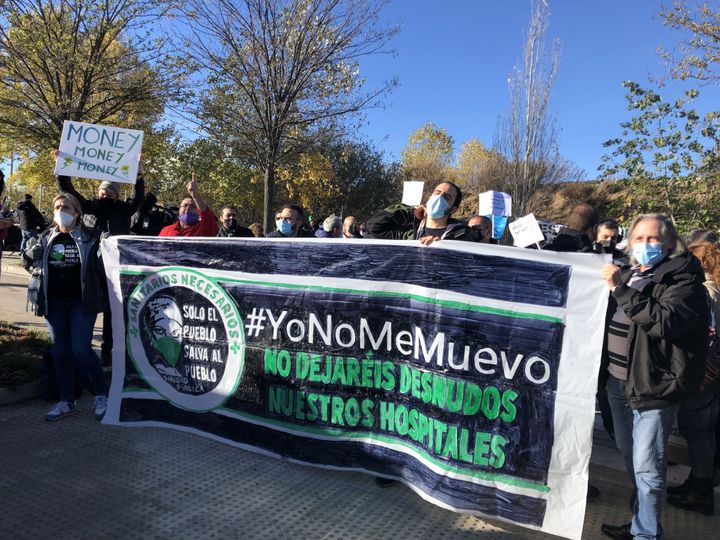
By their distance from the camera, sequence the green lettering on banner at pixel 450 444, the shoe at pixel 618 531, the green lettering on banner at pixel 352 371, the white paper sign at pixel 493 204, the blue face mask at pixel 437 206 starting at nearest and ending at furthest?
the shoe at pixel 618 531, the green lettering on banner at pixel 450 444, the green lettering on banner at pixel 352 371, the blue face mask at pixel 437 206, the white paper sign at pixel 493 204

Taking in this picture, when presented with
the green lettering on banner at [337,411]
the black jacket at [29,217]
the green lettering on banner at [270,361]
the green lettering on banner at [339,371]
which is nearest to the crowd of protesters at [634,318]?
the green lettering on banner at [337,411]

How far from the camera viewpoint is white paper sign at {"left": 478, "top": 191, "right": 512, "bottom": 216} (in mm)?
6449

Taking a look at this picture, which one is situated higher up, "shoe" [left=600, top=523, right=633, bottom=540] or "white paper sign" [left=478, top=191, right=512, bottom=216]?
"white paper sign" [left=478, top=191, right=512, bottom=216]

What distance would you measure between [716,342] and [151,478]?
141 inches

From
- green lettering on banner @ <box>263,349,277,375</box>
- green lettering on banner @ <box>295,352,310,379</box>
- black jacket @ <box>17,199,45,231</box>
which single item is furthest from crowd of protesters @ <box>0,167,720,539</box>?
black jacket @ <box>17,199,45,231</box>

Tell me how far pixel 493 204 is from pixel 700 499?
162 inches

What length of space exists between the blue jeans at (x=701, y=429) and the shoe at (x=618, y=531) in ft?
2.30

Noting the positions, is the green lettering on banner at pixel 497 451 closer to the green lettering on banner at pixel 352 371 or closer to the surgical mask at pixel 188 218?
the green lettering on banner at pixel 352 371

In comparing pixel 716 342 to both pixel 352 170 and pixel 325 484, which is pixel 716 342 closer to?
pixel 325 484

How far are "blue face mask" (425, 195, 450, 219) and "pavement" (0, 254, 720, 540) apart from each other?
6.13ft

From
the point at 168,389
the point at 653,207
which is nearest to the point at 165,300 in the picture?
the point at 168,389

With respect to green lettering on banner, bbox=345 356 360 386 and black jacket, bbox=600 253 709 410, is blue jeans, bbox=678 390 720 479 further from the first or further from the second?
green lettering on banner, bbox=345 356 360 386

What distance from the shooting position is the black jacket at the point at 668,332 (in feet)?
7.74

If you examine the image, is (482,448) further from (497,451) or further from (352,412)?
(352,412)
